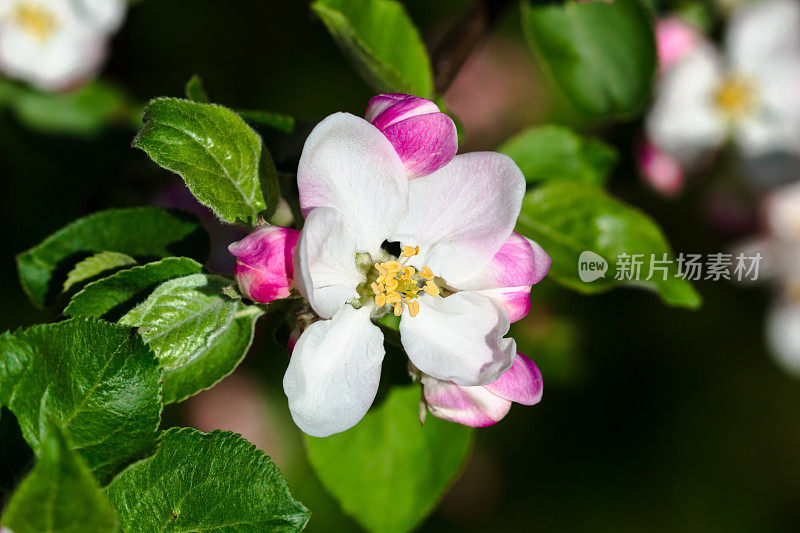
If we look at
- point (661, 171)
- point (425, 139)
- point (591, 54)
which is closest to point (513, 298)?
point (425, 139)

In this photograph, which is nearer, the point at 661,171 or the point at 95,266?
the point at 95,266

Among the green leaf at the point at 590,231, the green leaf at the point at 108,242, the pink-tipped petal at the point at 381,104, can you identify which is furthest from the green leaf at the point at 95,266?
the green leaf at the point at 590,231

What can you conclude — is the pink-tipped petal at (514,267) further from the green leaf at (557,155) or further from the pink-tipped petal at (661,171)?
the pink-tipped petal at (661,171)

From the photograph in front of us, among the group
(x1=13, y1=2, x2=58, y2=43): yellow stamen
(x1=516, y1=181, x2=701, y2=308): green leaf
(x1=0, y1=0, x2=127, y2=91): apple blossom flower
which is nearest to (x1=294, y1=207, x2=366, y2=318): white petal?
(x1=516, y1=181, x2=701, y2=308): green leaf

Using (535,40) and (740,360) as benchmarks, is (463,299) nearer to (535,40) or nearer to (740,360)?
(535,40)

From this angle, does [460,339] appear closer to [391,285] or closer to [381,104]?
[391,285]

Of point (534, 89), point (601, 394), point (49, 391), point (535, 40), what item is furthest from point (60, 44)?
point (601, 394)
